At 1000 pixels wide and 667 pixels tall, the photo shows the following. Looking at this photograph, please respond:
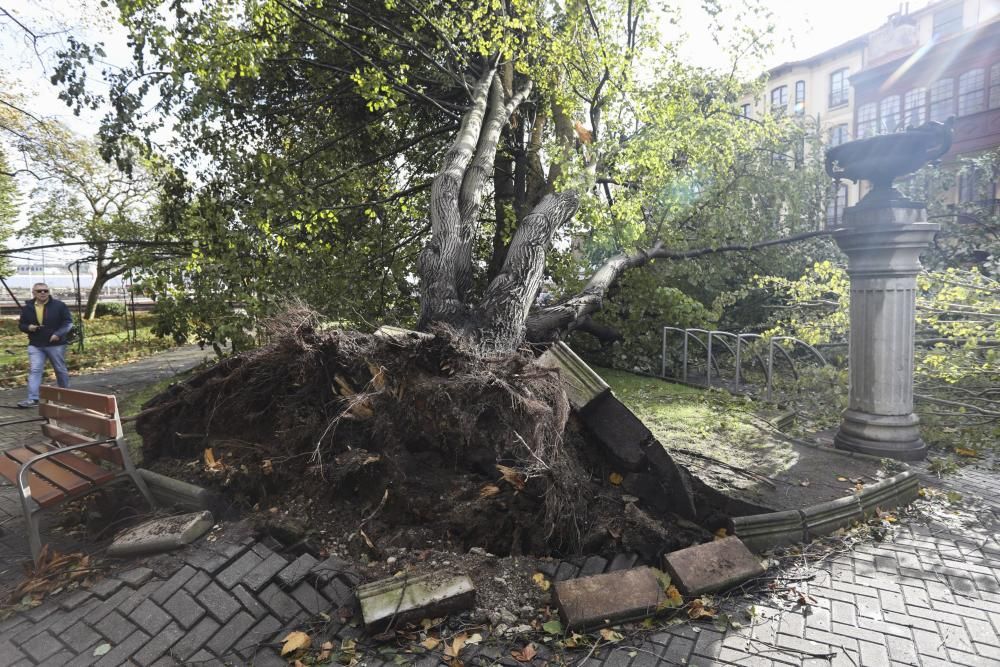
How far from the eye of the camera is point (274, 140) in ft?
32.5

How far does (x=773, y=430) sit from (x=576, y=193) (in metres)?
3.95

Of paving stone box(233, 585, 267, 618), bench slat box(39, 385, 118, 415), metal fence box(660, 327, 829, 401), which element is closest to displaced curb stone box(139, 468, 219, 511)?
bench slat box(39, 385, 118, 415)

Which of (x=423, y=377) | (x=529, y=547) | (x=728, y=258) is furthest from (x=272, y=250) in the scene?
(x=728, y=258)

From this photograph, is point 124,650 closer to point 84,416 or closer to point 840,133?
point 84,416

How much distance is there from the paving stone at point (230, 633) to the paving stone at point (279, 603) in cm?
11

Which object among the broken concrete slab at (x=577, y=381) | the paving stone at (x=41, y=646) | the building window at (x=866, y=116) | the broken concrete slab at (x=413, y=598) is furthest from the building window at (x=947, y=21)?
the paving stone at (x=41, y=646)

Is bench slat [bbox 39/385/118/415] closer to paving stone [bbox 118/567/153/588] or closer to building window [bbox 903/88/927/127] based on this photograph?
paving stone [bbox 118/567/153/588]

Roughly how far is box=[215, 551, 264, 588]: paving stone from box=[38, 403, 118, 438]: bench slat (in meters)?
1.42

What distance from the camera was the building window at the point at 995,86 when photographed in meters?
21.1

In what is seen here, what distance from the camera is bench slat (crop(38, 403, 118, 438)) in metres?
3.84

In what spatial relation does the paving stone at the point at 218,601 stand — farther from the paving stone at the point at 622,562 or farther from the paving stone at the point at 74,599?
the paving stone at the point at 622,562

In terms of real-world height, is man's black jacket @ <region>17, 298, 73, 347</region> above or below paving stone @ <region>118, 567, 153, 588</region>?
above

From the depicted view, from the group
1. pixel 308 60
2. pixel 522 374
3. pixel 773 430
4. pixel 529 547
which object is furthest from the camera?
pixel 308 60

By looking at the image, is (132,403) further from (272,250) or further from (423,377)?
(423,377)
